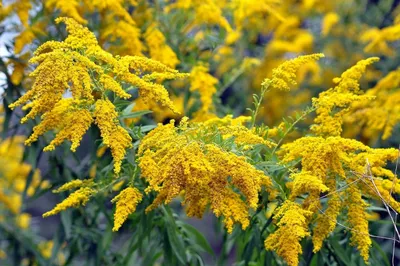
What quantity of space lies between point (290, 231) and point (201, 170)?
400 mm

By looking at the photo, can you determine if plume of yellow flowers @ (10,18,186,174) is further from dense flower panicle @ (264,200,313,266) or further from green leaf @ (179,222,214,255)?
green leaf @ (179,222,214,255)

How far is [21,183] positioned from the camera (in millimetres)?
5426

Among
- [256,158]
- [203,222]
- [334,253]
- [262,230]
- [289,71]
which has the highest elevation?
[289,71]

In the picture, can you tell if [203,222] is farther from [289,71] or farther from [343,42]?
[289,71]

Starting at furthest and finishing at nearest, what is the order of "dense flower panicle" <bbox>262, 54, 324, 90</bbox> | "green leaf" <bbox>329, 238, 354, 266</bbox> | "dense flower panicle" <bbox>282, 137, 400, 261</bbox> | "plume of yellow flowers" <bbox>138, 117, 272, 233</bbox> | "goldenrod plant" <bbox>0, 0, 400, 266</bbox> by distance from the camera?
"green leaf" <bbox>329, 238, 354, 266</bbox> → "dense flower panicle" <bbox>262, 54, 324, 90</bbox> → "dense flower panicle" <bbox>282, 137, 400, 261</bbox> → "goldenrod plant" <bbox>0, 0, 400, 266</bbox> → "plume of yellow flowers" <bbox>138, 117, 272, 233</bbox>

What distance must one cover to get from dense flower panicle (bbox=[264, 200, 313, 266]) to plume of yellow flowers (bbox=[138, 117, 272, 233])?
0.14m

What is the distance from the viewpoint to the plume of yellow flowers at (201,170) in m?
2.57

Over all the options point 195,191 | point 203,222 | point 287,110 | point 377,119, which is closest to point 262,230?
point 195,191

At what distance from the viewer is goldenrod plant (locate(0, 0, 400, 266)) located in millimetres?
2676

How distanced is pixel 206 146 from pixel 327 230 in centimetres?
62

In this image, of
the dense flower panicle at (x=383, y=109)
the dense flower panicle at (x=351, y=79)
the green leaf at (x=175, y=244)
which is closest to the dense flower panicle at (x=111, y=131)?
the green leaf at (x=175, y=244)

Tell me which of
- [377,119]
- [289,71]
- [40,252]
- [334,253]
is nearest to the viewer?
[289,71]

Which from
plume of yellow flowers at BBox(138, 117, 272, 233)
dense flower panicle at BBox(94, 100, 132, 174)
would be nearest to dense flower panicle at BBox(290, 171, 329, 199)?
plume of yellow flowers at BBox(138, 117, 272, 233)

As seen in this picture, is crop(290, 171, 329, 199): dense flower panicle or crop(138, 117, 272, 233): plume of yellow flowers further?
crop(290, 171, 329, 199): dense flower panicle
